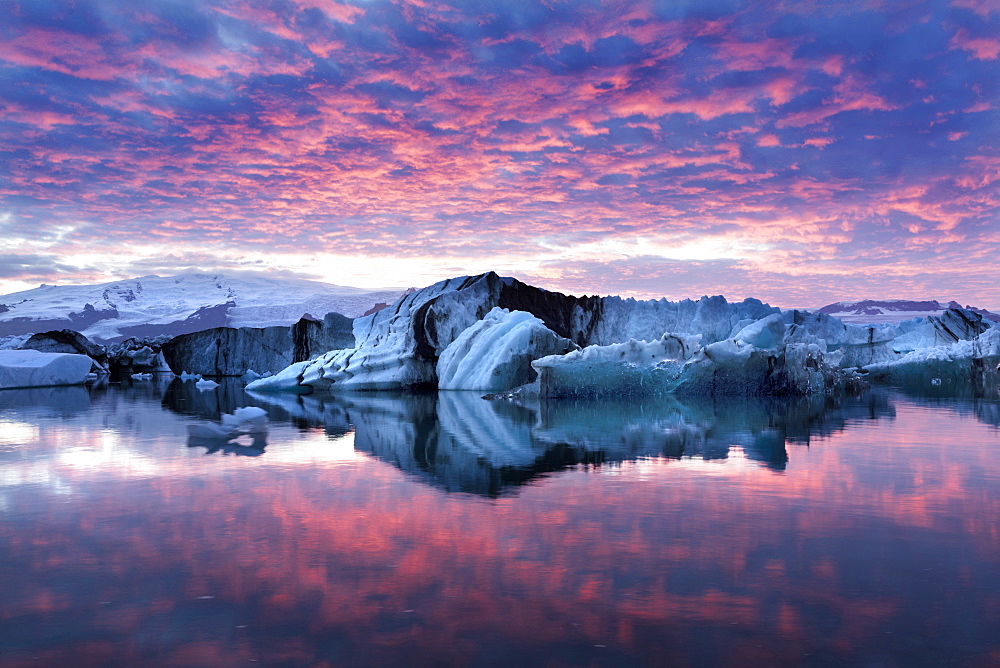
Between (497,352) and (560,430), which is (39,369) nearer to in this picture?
(497,352)

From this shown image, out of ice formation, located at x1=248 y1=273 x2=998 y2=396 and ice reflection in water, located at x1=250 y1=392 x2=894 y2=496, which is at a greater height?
ice formation, located at x1=248 y1=273 x2=998 y2=396

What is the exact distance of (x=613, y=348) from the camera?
15.2m

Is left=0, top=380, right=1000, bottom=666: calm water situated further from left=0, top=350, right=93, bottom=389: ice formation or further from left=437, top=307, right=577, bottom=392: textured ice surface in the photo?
left=0, top=350, right=93, bottom=389: ice formation

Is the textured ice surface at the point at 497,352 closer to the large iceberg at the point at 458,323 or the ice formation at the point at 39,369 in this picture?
the large iceberg at the point at 458,323

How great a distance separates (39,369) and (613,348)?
61.8ft

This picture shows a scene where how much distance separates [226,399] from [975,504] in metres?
15.2

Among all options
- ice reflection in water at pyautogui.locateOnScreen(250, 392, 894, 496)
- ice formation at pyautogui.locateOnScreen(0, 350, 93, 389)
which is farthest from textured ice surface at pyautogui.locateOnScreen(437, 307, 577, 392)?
ice formation at pyautogui.locateOnScreen(0, 350, 93, 389)

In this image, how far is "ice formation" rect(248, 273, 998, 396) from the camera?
15.0 meters

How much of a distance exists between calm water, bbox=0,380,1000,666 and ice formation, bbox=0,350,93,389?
18596 millimetres

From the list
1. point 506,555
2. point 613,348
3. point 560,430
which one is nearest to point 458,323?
point 613,348

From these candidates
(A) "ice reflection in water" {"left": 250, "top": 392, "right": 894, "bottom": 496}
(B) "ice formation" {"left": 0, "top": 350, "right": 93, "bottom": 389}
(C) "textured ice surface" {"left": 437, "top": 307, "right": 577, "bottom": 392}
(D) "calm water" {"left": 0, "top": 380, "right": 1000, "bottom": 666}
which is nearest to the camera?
(D) "calm water" {"left": 0, "top": 380, "right": 1000, "bottom": 666}

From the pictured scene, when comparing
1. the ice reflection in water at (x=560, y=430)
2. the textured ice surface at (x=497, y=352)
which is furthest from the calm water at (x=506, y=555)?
the textured ice surface at (x=497, y=352)

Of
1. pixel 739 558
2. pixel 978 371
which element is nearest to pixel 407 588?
pixel 739 558

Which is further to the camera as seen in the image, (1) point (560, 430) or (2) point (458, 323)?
(2) point (458, 323)
